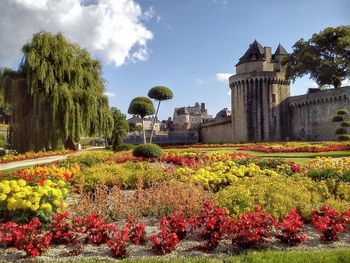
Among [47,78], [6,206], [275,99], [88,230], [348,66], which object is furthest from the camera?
[275,99]

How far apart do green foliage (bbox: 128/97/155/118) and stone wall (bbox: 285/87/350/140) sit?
1751cm

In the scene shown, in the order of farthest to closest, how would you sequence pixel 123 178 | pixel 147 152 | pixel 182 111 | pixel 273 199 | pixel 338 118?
pixel 182 111 → pixel 338 118 → pixel 147 152 → pixel 123 178 → pixel 273 199

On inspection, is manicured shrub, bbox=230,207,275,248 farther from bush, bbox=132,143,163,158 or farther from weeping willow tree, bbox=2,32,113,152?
weeping willow tree, bbox=2,32,113,152

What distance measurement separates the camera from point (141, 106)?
36281 millimetres

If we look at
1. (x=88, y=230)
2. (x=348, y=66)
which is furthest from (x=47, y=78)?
(x=348, y=66)

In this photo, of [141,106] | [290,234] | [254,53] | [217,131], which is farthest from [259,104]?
[290,234]

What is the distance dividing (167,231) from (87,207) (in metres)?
1.98

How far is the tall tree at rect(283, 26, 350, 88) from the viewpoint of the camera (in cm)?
4047

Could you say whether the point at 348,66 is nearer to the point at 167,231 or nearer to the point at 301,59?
the point at 301,59

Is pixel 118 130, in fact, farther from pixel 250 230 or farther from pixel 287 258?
pixel 287 258

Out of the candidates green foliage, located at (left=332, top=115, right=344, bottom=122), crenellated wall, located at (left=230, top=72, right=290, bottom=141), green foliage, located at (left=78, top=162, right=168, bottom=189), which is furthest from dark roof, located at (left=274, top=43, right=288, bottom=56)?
green foliage, located at (left=78, top=162, right=168, bottom=189)

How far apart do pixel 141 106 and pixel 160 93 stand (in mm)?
3161

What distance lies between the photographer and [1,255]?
518 centimetres

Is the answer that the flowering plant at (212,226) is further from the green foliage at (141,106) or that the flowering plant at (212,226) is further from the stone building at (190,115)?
the stone building at (190,115)
